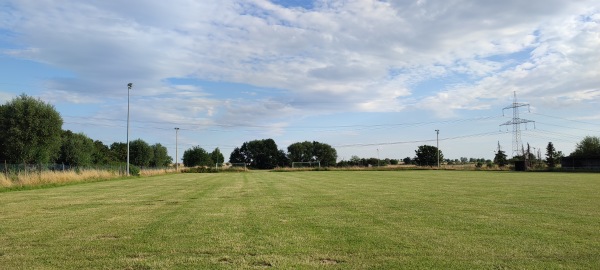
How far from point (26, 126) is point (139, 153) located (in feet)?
197

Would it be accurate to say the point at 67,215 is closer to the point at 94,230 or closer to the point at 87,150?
the point at 94,230

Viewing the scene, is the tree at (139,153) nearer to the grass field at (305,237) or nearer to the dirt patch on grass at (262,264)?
the grass field at (305,237)

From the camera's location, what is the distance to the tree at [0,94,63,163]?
37781 mm

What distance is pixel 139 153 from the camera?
96.7 meters

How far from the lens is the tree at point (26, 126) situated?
124ft

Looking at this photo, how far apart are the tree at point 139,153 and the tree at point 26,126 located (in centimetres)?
5771

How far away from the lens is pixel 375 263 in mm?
6188

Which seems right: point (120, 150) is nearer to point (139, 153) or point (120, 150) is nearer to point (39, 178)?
point (139, 153)

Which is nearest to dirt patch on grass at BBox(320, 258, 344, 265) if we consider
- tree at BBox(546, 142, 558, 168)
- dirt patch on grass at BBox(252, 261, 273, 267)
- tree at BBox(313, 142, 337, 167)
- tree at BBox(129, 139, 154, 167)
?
dirt patch on grass at BBox(252, 261, 273, 267)

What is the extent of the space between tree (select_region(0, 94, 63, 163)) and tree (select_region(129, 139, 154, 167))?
57715 millimetres

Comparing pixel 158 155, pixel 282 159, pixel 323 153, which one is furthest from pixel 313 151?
pixel 158 155

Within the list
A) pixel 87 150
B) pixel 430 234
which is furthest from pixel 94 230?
pixel 87 150

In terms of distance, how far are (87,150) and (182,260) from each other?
213 ft

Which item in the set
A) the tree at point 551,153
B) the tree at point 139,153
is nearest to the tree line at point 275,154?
the tree at point 139,153
